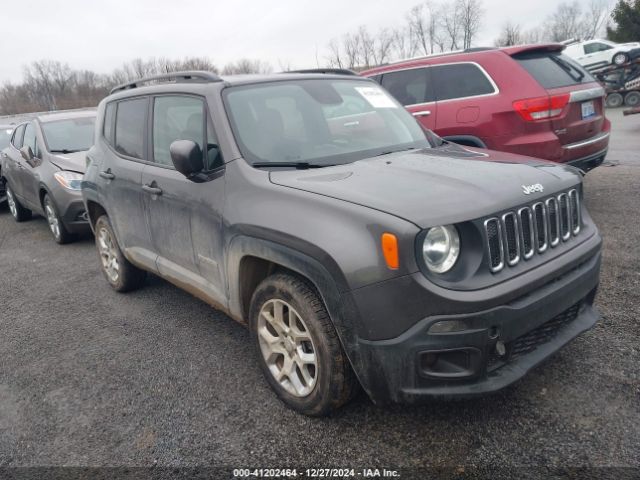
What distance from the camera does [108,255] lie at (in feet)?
16.7


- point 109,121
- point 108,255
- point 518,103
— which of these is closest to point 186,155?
point 109,121

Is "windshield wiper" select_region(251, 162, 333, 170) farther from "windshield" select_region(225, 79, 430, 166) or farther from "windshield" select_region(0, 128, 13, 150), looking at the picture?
"windshield" select_region(0, 128, 13, 150)

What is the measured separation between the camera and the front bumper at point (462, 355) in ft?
7.22

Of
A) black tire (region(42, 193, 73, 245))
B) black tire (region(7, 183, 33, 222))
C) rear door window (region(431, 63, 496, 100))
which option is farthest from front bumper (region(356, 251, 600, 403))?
black tire (region(7, 183, 33, 222))

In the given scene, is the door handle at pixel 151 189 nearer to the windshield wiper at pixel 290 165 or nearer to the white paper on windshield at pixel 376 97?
the windshield wiper at pixel 290 165

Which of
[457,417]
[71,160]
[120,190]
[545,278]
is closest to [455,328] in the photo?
[545,278]

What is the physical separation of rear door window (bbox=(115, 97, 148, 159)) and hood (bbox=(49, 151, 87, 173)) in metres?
2.76

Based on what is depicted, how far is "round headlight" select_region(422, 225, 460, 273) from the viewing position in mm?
2250

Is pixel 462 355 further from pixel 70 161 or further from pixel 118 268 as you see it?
pixel 70 161

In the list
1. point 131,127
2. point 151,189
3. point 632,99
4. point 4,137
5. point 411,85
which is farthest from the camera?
point 632,99

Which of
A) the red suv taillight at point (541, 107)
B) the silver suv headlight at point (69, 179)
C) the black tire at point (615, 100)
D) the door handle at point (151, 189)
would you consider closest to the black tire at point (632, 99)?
the black tire at point (615, 100)

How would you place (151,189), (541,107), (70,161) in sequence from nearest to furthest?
(151,189) < (541,107) < (70,161)

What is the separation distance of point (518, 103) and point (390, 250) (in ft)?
13.6

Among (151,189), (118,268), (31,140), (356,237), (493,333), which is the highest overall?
(31,140)
